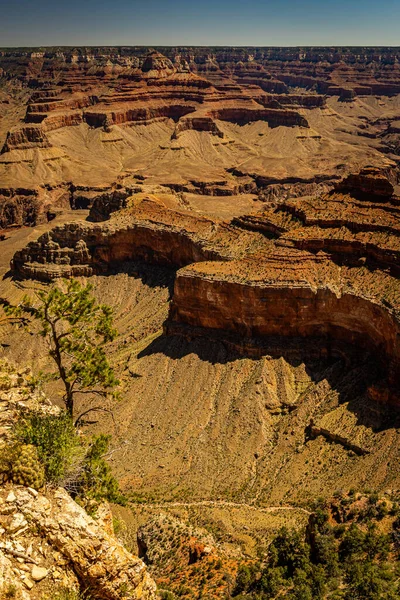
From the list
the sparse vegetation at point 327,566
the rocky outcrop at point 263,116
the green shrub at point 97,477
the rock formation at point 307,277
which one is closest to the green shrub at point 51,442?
the green shrub at point 97,477

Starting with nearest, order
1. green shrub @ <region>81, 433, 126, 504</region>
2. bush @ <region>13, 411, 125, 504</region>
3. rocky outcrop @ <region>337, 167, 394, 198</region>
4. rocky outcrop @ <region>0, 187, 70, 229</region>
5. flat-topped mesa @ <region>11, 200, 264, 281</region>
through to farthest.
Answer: bush @ <region>13, 411, 125, 504</region> → green shrub @ <region>81, 433, 126, 504</region> → rocky outcrop @ <region>337, 167, 394, 198</region> → flat-topped mesa @ <region>11, 200, 264, 281</region> → rocky outcrop @ <region>0, 187, 70, 229</region>

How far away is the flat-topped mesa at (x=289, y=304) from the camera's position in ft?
145

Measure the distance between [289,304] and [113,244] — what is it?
29.6 metres

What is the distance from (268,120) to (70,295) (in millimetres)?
173461

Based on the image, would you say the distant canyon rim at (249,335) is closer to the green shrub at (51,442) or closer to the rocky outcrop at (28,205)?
the green shrub at (51,442)

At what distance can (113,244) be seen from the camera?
229ft

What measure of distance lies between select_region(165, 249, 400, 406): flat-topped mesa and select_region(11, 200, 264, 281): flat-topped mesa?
42.2 ft

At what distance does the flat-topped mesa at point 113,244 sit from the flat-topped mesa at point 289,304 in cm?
1285

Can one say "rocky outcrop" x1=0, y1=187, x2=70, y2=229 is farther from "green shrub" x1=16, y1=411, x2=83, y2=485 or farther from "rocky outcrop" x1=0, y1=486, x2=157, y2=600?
"rocky outcrop" x1=0, y1=486, x2=157, y2=600

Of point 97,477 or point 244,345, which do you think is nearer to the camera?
point 97,477

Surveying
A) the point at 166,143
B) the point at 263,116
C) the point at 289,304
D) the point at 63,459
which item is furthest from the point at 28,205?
the point at 63,459

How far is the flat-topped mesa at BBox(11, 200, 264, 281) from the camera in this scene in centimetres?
6588

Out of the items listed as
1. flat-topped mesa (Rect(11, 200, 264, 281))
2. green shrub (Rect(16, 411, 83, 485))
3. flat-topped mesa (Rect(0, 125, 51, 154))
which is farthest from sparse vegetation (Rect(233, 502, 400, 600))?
flat-topped mesa (Rect(0, 125, 51, 154))

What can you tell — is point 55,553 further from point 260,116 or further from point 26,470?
point 260,116
